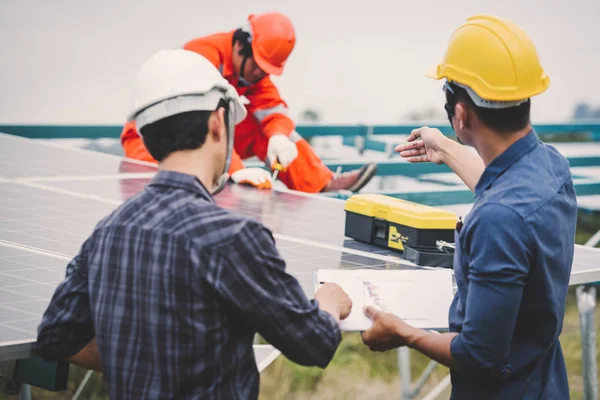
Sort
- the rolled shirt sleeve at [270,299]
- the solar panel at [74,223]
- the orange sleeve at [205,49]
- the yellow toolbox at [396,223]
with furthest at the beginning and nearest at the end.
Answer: the orange sleeve at [205,49] < the yellow toolbox at [396,223] < the solar panel at [74,223] < the rolled shirt sleeve at [270,299]

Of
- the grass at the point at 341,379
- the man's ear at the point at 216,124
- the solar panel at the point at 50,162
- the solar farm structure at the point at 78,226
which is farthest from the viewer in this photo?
the grass at the point at 341,379

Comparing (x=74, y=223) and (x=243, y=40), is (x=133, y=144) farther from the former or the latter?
(x=74, y=223)

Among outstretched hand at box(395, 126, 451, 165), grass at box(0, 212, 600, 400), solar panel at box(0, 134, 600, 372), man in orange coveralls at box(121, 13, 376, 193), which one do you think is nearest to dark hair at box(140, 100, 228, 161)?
solar panel at box(0, 134, 600, 372)

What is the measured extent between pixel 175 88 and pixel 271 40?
10.5 ft

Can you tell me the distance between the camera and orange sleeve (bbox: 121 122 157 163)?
484cm

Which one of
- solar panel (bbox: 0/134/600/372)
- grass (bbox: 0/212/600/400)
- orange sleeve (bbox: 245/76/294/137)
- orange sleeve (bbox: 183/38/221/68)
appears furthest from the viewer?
orange sleeve (bbox: 245/76/294/137)

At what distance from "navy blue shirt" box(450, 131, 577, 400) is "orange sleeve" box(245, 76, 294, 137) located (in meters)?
3.32

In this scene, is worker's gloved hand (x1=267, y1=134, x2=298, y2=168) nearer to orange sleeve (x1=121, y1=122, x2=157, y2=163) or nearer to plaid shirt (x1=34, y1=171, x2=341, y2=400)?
orange sleeve (x1=121, y1=122, x2=157, y2=163)

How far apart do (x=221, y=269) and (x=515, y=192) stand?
63 cm

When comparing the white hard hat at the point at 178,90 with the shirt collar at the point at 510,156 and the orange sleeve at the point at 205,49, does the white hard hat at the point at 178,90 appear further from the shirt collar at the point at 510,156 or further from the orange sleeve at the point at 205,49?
the orange sleeve at the point at 205,49

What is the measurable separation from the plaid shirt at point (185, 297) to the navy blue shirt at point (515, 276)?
0.35 metres

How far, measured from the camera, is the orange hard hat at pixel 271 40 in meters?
4.79

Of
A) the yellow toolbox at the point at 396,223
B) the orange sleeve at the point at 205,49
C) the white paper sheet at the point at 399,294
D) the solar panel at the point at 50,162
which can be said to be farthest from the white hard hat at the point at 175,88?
the orange sleeve at the point at 205,49

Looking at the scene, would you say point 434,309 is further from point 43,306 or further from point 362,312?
point 43,306
